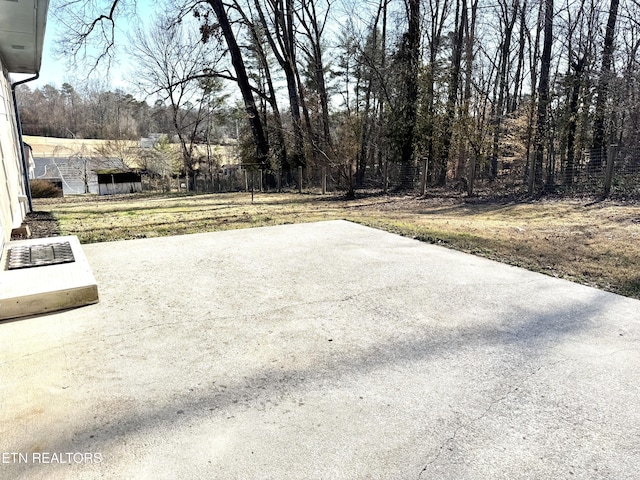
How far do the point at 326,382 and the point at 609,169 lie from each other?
9.01 meters

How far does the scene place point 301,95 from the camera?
45.2 feet

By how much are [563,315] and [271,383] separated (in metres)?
1.91

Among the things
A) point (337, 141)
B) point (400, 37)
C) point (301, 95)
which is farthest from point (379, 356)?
point (400, 37)

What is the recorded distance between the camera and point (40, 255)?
3.38m

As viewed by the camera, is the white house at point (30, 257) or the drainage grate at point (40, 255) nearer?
the white house at point (30, 257)

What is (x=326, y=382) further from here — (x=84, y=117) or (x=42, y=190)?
(x=84, y=117)

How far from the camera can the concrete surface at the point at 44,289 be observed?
7.82ft

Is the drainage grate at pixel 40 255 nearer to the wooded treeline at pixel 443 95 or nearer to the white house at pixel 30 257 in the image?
the white house at pixel 30 257

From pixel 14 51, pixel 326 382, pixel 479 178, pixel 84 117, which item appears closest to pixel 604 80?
pixel 479 178

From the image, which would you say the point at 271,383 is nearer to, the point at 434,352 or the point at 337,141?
the point at 434,352

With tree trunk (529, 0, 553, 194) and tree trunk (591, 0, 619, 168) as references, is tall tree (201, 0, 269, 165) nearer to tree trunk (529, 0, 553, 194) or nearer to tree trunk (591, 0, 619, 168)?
tree trunk (529, 0, 553, 194)

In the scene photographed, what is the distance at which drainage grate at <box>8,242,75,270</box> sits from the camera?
10.1 feet

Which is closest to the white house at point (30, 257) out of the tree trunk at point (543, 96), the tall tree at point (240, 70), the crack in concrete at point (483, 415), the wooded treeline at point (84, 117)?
the crack in concrete at point (483, 415)

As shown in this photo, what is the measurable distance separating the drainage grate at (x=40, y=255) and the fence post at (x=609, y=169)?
31.1 ft
